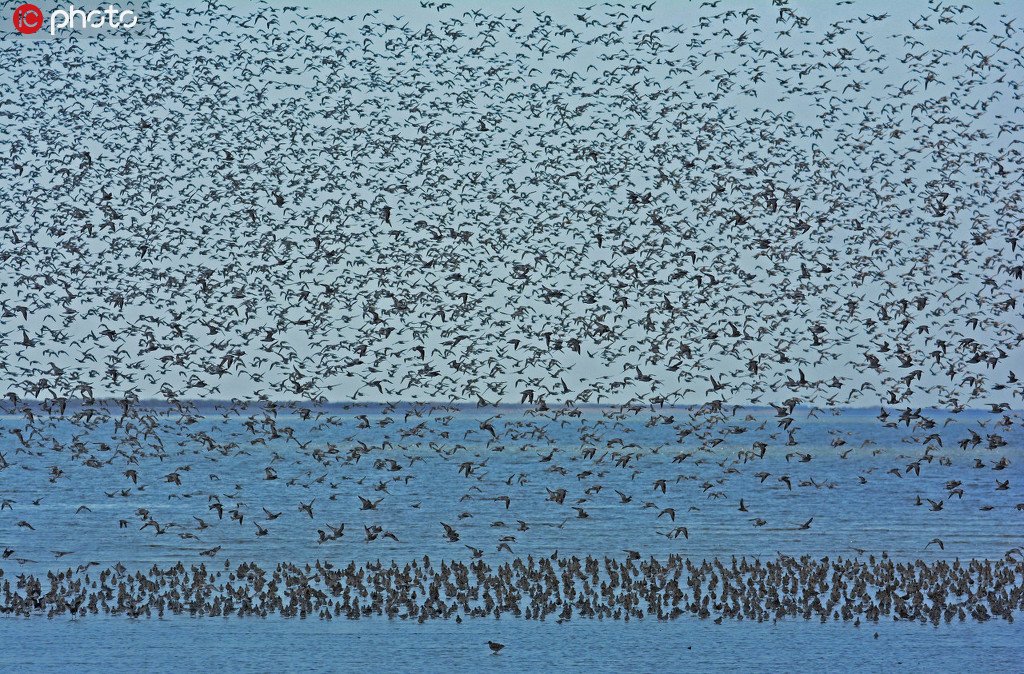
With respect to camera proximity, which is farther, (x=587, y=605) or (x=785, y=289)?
(x=785, y=289)

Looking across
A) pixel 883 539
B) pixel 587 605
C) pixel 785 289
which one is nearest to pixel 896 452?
pixel 883 539

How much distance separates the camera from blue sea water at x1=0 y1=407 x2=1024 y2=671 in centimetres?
3066

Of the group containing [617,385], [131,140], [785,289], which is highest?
[131,140]

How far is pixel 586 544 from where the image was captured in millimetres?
52938

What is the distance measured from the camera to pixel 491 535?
56531mm

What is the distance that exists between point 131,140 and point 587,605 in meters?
28.5

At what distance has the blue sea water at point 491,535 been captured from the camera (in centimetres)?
3066

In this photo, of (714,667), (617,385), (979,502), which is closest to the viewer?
(714,667)

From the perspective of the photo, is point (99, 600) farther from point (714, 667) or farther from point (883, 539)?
point (883, 539)

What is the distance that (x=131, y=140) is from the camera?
5200 cm

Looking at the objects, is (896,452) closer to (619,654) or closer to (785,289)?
(785,289)

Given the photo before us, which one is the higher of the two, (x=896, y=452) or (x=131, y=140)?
(x=131, y=140)

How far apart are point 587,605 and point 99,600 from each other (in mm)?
12649

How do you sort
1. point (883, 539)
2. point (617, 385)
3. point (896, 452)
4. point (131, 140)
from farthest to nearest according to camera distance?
point (896, 452) → point (883, 539) → point (131, 140) → point (617, 385)
